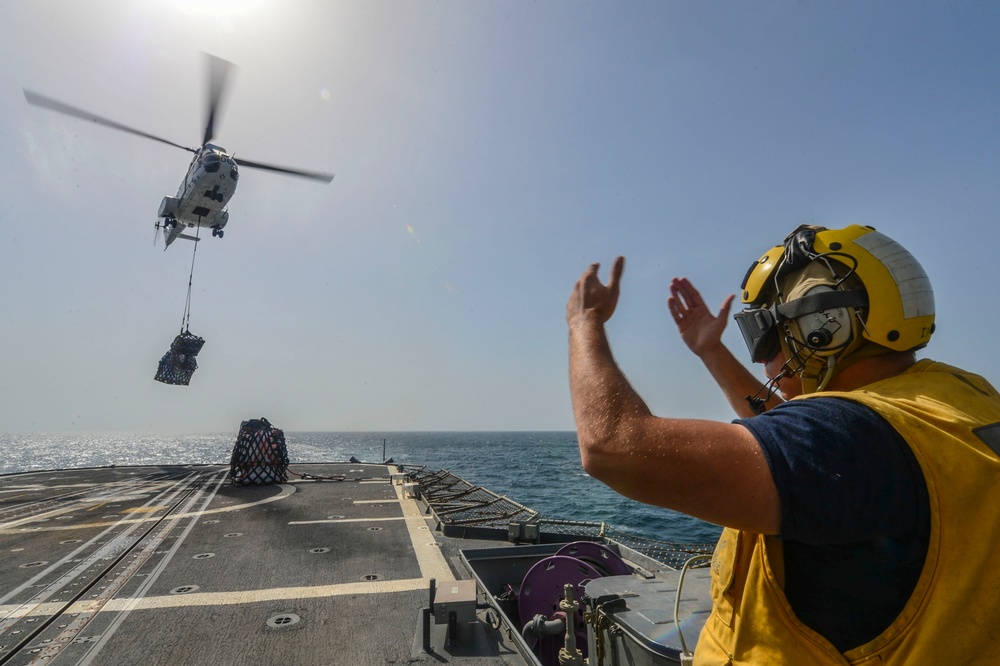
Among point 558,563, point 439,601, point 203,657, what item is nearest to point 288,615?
point 203,657

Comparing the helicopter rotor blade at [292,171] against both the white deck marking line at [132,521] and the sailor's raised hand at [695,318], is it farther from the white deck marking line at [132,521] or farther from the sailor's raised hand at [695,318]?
the sailor's raised hand at [695,318]

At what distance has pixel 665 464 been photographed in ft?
4.71

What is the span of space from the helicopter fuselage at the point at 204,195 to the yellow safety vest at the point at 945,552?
30.0m

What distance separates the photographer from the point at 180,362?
3278cm

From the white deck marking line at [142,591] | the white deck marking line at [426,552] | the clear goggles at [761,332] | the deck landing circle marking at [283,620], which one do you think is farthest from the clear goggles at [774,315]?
the white deck marking line at [142,591]

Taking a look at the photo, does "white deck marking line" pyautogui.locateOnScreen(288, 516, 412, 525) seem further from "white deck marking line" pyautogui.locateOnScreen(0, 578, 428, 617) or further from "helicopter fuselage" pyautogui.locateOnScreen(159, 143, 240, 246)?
"helicopter fuselage" pyautogui.locateOnScreen(159, 143, 240, 246)

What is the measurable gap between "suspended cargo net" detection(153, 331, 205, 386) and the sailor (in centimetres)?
3766

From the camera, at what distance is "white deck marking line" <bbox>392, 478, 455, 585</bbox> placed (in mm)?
9101

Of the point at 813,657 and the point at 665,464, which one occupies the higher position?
the point at 665,464

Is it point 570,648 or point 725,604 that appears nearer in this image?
point 725,604

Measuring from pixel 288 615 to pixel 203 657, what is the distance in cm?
134

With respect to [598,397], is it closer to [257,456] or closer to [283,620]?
[283,620]

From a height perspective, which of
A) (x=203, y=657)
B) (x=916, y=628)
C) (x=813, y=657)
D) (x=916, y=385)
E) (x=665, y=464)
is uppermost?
(x=916, y=385)

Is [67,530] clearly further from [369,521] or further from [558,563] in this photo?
[558,563]
